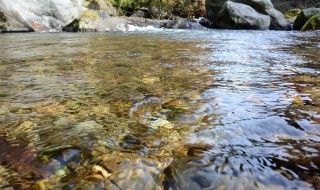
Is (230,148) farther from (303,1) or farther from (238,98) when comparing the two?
(303,1)

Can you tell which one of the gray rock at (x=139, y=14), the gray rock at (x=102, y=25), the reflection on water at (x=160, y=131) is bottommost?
the gray rock at (x=139, y=14)

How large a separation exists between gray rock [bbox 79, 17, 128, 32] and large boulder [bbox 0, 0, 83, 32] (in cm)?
232

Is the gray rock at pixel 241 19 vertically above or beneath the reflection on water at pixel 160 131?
beneath

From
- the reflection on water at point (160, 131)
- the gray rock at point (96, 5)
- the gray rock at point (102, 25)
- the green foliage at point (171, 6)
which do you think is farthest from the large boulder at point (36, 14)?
the reflection on water at point (160, 131)

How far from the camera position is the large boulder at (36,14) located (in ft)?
39.4

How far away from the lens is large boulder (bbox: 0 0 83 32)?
1200cm

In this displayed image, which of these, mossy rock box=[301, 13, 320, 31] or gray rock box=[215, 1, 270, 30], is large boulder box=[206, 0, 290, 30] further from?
mossy rock box=[301, 13, 320, 31]

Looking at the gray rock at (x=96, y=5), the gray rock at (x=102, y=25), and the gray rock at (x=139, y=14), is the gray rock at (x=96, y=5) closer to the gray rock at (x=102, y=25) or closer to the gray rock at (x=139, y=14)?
the gray rock at (x=139, y=14)

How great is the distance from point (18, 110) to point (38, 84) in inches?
30.3

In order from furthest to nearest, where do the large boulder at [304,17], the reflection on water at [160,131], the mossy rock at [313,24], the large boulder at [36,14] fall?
the large boulder at [304,17], the mossy rock at [313,24], the large boulder at [36,14], the reflection on water at [160,131]

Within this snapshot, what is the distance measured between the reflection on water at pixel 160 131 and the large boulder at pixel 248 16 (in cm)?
1261


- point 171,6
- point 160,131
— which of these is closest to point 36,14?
point 171,6

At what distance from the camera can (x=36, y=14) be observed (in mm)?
13297

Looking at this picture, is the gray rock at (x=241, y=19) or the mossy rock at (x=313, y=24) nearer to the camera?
the mossy rock at (x=313, y=24)
